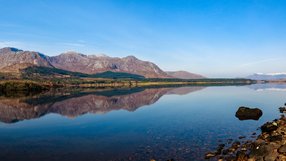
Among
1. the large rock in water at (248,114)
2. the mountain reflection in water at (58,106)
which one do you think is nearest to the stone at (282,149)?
→ the large rock in water at (248,114)

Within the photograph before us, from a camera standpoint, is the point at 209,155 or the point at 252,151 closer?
the point at 252,151

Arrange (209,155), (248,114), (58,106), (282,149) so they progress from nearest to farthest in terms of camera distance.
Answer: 1. (282,149)
2. (209,155)
3. (248,114)
4. (58,106)

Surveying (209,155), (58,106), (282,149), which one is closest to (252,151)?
(282,149)

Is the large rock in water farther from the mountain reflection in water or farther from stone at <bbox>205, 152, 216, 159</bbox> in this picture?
the mountain reflection in water

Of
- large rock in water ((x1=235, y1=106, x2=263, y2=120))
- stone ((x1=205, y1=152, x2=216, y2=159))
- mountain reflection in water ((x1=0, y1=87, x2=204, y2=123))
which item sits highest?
large rock in water ((x1=235, y1=106, x2=263, y2=120))

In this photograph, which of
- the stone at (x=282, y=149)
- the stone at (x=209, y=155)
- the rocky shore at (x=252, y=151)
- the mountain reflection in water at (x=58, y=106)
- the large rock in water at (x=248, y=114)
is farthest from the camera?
the mountain reflection in water at (x=58, y=106)

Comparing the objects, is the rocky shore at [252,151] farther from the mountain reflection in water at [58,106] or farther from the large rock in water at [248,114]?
the mountain reflection in water at [58,106]

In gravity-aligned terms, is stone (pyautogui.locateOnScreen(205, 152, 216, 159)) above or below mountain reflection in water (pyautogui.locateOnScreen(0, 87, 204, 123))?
above

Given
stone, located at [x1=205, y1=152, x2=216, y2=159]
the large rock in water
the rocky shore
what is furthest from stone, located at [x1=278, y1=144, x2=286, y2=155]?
the large rock in water

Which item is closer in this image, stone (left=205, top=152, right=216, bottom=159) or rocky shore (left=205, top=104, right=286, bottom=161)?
rocky shore (left=205, top=104, right=286, bottom=161)

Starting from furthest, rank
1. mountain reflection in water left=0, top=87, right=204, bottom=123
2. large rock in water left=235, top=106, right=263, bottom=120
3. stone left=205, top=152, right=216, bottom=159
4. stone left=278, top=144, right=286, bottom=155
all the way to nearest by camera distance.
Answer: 1. mountain reflection in water left=0, top=87, right=204, bottom=123
2. large rock in water left=235, top=106, right=263, bottom=120
3. stone left=205, top=152, right=216, bottom=159
4. stone left=278, top=144, right=286, bottom=155

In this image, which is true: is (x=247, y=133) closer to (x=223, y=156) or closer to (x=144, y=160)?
(x=223, y=156)

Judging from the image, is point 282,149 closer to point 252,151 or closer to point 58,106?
point 252,151

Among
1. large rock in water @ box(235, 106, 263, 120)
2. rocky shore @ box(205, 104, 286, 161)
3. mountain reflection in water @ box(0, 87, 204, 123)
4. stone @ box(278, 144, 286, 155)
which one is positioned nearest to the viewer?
stone @ box(278, 144, 286, 155)
